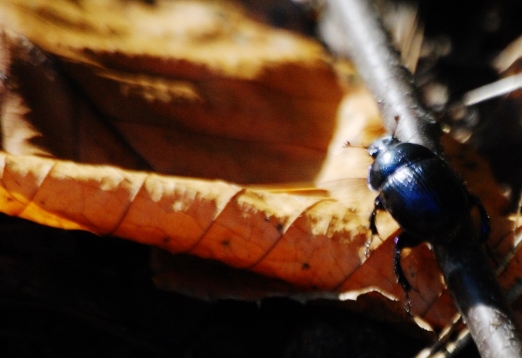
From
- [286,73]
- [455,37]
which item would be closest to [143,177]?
[286,73]

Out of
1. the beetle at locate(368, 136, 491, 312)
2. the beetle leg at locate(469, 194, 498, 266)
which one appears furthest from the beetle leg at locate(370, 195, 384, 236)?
the beetle leg at locate(469, 194, 498, 266)

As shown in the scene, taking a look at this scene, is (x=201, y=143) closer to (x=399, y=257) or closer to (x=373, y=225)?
(x=373, y=225)

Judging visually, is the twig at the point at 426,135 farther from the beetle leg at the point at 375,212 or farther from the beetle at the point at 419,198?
the beetle leg at the point at 375,212

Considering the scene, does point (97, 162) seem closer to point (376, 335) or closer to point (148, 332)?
point (148, 332)

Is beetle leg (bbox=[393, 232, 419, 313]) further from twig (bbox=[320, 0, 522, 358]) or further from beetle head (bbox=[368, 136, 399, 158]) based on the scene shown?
beetle head (bbox=[368, 136, 399, 158])

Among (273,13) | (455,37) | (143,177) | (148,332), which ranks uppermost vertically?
(455,37)
